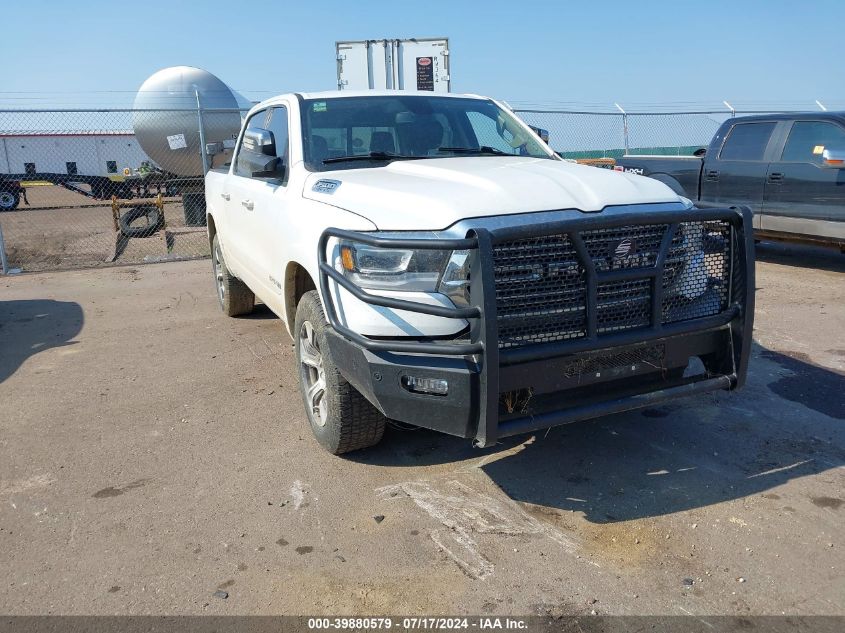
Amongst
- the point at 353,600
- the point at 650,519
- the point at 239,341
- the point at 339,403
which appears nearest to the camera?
the point at 353,600

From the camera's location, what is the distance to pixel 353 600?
8.99 ft

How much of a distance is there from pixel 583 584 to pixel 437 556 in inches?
24.4

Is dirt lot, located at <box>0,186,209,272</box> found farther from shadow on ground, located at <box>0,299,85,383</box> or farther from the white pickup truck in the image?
the white pickup truck

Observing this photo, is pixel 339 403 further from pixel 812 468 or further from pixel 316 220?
pixel 812 468

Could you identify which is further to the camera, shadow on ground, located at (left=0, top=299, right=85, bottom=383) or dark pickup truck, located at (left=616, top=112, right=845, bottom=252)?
dark pickup truck, located at (left=616, top=112, right=845, bottom=252)

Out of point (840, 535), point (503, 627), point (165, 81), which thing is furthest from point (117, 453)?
point (165, 81)

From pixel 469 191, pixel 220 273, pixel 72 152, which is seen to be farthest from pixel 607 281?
pixel 72 152

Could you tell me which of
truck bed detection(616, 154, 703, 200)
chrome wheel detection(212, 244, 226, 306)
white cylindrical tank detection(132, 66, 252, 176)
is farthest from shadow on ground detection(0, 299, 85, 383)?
white cylindrical tank detection(132, 66, 252, 176)

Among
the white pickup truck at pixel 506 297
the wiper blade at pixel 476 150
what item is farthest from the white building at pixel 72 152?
the white pickup truck at pixel 506 297

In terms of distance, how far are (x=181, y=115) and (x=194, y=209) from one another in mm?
2563

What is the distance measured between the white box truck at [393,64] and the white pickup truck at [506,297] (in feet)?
35.1

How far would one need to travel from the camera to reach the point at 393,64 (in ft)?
46.2

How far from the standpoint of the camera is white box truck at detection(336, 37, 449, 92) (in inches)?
551

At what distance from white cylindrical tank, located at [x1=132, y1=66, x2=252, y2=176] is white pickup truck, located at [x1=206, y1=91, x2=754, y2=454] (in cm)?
1469
